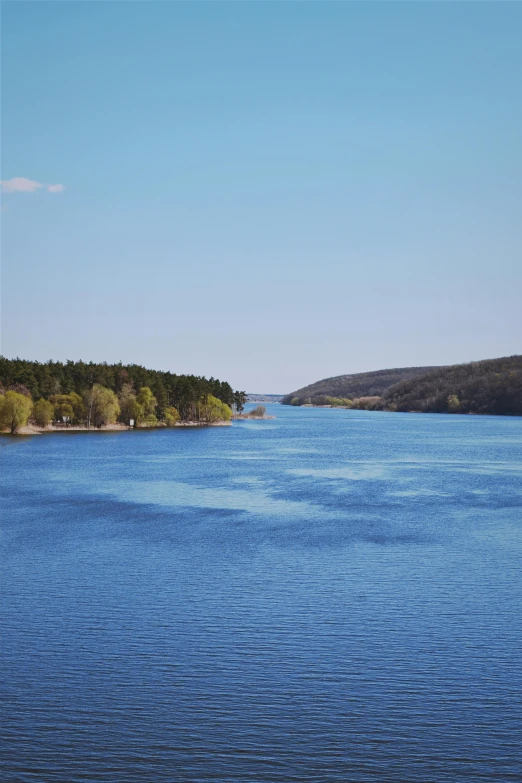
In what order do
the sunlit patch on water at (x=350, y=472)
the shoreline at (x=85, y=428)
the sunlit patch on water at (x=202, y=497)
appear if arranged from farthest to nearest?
the shoreline at (x=85, y=428) < the sunlit patch on water at (x=350, y=472) < the sunlit patch on water at (x=202, y=497)

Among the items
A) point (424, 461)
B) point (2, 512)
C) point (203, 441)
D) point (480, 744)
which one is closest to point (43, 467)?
point (2, 512)

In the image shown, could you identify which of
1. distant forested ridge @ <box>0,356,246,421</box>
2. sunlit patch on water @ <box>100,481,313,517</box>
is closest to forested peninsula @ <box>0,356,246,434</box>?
distant forested ridge @ <box>0,356,246,421</box>

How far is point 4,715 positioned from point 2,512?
999 inches

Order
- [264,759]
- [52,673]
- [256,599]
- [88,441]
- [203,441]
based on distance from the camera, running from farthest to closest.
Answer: [203,441] < [88,441] < [256,599] < [52,673] < [264,759]

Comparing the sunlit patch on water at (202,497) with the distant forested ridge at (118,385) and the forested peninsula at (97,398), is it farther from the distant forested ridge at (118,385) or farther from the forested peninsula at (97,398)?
the distant forested ridge at (118,385)

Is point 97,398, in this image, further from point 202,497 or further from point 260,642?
point 260,642

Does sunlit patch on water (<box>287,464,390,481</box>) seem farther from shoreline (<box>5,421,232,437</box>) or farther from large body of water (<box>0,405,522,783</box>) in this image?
shoreline (<box>5,421,232,437</box>)

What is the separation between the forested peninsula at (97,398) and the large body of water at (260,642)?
67.3 m

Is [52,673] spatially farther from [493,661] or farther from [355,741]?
[493,661]

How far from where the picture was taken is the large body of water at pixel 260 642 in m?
13.3

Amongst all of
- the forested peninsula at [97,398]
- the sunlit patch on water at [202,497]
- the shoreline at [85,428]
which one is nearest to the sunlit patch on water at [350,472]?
the sunlit patch on water at [202,497]

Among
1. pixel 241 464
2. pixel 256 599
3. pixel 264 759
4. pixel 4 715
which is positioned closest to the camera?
pixel 264 759

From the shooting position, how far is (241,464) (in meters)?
67.2

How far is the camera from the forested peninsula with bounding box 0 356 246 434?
4200 inches
